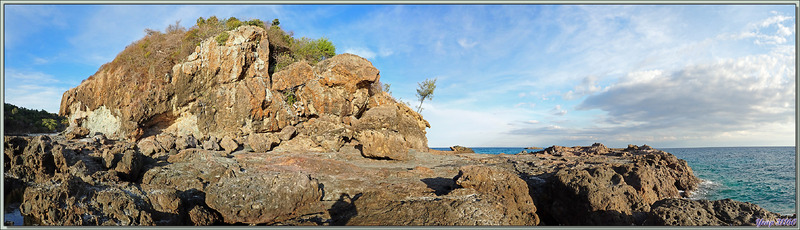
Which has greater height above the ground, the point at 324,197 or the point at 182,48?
the point at 182,48

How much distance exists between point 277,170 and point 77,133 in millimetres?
19030

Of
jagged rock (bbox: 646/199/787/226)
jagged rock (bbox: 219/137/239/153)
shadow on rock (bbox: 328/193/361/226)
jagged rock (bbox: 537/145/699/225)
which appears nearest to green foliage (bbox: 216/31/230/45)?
jagged rock (bbox: 219/137/239/153)

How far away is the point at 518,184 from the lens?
994cm

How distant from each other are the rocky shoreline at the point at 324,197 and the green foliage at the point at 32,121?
21.5 m

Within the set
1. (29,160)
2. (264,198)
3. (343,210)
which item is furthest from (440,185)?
(29,160)

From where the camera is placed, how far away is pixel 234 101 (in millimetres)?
Answer: 24219

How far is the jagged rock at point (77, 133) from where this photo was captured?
74.7 ft

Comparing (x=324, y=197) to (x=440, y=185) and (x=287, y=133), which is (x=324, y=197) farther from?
(x=287, y=133)

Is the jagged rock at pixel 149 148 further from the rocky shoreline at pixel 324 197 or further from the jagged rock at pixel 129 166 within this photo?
the jagged rock at pixel 129 166

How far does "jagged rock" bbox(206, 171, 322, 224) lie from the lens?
8625 mm

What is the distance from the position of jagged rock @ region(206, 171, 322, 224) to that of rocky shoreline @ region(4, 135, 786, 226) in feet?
0.08

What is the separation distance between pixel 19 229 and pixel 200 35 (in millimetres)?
24112

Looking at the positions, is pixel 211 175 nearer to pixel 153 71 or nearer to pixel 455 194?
pixel 455 194

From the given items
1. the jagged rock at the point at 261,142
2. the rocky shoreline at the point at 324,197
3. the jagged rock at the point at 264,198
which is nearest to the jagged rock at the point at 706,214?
the rocky shoreline at the point at 324,197
